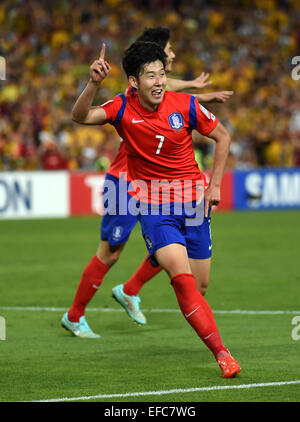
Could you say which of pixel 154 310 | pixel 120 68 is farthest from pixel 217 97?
Answer: pixel 120 68

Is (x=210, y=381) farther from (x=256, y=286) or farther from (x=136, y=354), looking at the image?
(x=256, y=286)

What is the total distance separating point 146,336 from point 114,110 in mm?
2298

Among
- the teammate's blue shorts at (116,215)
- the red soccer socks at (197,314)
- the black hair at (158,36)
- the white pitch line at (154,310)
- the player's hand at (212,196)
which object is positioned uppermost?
the black hair at (158,36)

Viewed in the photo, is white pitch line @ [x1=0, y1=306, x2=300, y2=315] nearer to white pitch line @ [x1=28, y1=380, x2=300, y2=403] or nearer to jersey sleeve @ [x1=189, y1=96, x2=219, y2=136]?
jersey sleeve @ [x1=189, y1=96, x2=219, y2=136]

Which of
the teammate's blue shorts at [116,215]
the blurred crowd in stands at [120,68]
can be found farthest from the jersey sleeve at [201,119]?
the blurred crowd in stands at [120,68]

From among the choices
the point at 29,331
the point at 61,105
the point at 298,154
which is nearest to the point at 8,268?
the point at 29,331

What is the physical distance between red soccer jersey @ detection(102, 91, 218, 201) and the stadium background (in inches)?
561

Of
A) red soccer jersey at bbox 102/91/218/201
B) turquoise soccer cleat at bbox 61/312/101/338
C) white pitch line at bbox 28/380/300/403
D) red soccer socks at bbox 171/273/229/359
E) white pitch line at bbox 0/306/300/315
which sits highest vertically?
red soccer jersey at bbox 102/91/218/201

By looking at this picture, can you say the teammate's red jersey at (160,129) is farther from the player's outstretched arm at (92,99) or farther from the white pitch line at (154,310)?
the white pitch line at (154,310)

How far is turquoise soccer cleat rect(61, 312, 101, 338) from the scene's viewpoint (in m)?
7.94

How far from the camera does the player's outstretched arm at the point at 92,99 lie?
618 cm

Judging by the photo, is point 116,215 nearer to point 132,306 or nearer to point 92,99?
point 132,306

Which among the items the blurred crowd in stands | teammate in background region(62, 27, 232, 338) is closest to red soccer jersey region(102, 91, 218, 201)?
teammate in background region(62, 27, 232, 338)
